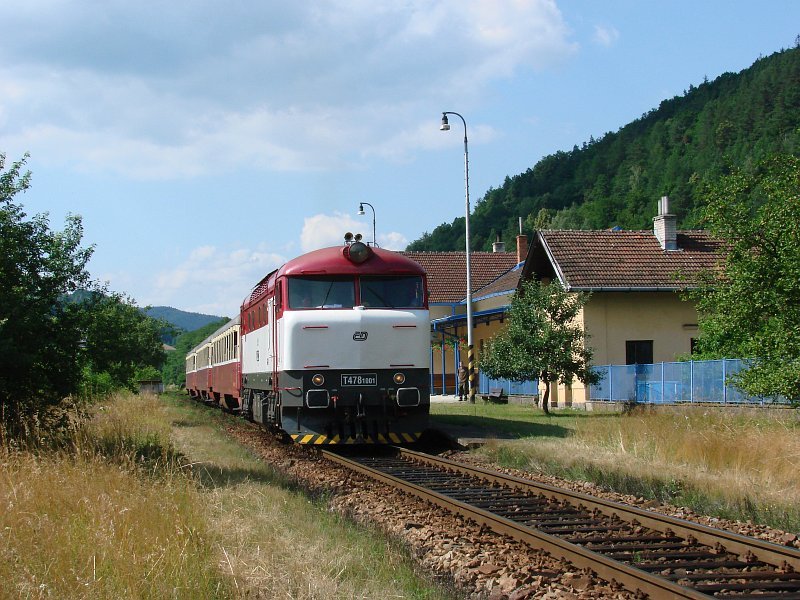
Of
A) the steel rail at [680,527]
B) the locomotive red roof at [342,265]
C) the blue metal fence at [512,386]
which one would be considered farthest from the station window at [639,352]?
the steel rail at [680,527]

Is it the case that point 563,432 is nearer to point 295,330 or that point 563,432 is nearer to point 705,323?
point 705,323

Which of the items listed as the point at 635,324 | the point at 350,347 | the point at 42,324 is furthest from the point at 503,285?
the point at 42,324

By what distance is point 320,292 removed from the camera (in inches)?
579

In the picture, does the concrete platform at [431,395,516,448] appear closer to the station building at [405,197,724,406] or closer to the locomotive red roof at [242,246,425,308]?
the locomotive red roof at [242,246,425,308]

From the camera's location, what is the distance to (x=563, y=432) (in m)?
17.2

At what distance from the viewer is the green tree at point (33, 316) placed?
39.1ft

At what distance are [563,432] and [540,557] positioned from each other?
10.4 m

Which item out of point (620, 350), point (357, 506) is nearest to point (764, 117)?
point (620, 350)

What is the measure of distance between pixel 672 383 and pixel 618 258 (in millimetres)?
6335

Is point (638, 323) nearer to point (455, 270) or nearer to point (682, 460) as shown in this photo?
point (682, 460)

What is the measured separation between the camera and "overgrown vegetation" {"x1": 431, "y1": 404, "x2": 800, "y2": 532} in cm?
971

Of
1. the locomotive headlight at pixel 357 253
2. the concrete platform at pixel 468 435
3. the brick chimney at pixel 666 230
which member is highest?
the brick chimney at pixel 666 230

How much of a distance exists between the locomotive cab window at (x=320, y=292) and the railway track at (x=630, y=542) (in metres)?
4.37

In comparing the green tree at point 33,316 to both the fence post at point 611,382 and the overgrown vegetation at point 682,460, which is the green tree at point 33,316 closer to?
the overgrown vegetation at point 682,460
